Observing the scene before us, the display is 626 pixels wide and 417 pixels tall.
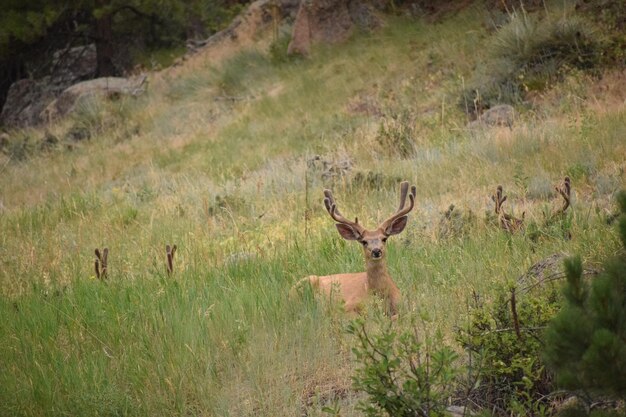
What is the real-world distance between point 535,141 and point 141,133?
448 inches

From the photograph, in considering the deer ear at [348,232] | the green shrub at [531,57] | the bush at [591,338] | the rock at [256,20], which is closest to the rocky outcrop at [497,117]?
the green shrub at [531,57]

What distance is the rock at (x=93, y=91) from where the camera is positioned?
2133 centimetres

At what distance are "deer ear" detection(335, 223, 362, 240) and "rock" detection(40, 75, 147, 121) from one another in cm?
1628

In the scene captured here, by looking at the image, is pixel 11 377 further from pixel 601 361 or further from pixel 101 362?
pixel 601 361

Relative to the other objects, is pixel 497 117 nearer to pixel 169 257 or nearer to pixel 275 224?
pixel 275 224

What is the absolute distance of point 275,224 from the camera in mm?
8391

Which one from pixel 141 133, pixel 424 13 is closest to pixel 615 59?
pixel 424 13

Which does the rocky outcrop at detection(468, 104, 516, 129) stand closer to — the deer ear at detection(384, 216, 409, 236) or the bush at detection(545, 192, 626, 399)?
the deer ear at detection(384, 216, 409, 236)

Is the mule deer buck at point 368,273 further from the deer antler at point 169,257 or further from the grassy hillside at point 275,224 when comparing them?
the deer antler at point 169,257

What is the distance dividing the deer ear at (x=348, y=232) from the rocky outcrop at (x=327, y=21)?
12387 millimetres

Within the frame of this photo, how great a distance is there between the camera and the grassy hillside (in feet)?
14.9

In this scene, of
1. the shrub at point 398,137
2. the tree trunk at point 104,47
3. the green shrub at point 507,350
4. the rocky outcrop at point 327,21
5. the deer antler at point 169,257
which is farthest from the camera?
the tree trunk at point 104,47

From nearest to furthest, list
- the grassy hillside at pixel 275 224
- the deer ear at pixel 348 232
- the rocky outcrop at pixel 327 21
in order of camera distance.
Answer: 1. the grassy hillside at pixel 275 224
2. the deer ear at pixel 348 232
3. the rocky outcrop at pixel 327 21

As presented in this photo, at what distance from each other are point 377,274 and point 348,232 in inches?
15.1
